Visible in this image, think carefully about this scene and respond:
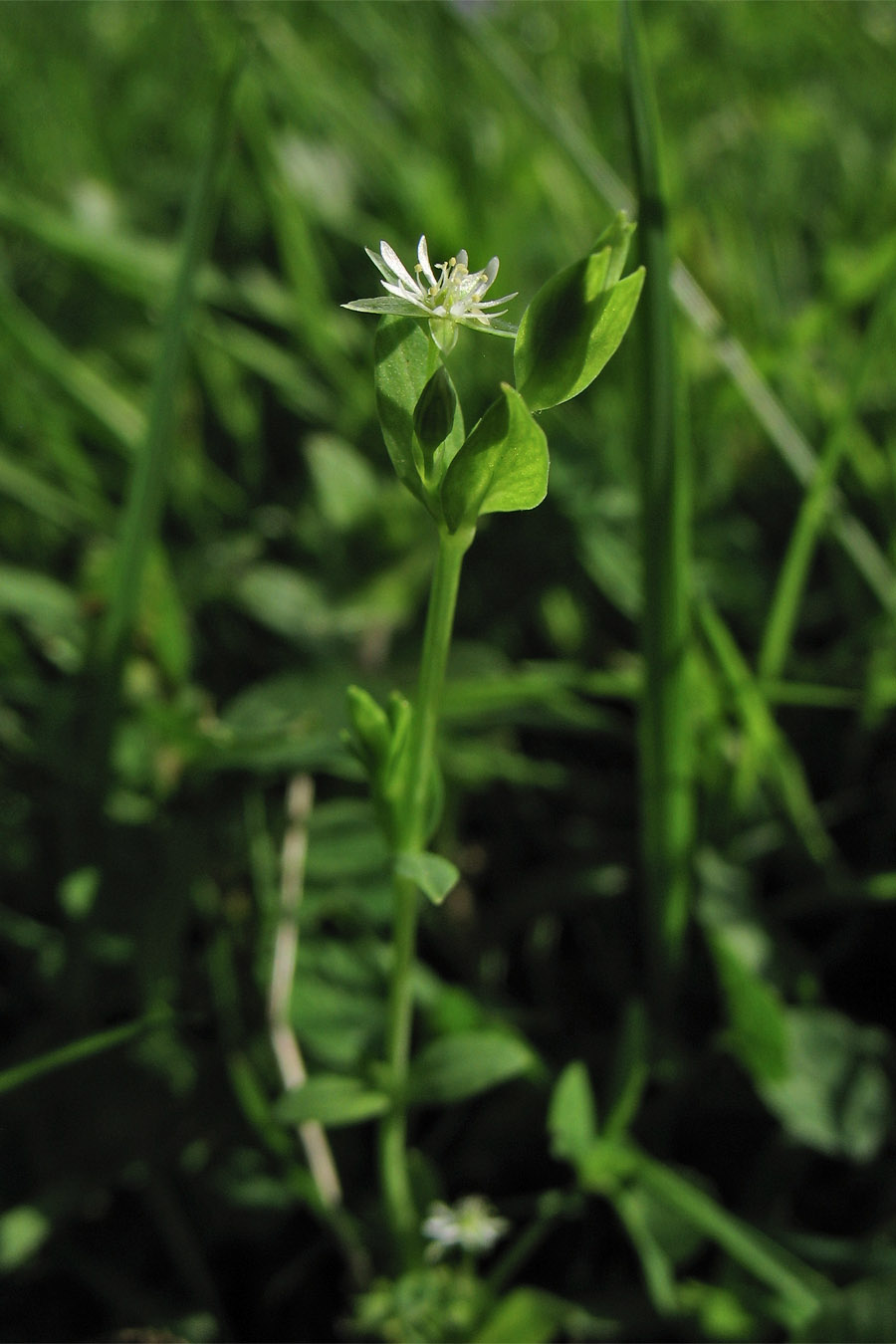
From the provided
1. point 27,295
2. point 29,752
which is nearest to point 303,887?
point 29,752

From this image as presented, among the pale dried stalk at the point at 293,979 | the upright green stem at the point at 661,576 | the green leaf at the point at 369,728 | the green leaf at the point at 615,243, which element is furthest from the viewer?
the pale dried stalk at the point at 293,979

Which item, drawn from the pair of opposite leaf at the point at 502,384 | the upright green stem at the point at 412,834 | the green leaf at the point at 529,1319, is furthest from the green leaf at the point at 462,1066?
the pair of opposite leaf at the point at 502,384

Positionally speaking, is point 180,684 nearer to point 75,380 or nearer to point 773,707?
point 75,380

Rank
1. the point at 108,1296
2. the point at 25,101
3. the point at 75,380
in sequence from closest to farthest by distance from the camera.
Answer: the point at 108,1296, the point at 75,380, the point at 25,101

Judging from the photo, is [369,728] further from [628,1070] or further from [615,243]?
[628,1070]

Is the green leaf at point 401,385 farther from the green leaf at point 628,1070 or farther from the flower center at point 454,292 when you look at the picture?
the green leaf at point 628,1070

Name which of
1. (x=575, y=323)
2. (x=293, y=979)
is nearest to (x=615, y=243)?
(x=575, y=323)
